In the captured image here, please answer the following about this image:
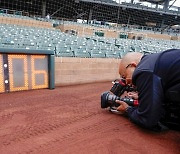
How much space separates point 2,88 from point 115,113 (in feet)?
7.27

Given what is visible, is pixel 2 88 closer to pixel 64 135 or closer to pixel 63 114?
pixel 63 114

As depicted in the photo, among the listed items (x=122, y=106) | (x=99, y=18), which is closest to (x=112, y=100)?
(x=122, y=106)

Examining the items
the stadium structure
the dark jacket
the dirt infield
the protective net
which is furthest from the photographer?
the protective net

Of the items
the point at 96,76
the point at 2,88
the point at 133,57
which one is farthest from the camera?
the point at 96,76

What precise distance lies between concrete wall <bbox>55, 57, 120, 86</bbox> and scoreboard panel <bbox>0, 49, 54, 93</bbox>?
481mm

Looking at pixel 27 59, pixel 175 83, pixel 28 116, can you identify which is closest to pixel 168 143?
pixel 175 83

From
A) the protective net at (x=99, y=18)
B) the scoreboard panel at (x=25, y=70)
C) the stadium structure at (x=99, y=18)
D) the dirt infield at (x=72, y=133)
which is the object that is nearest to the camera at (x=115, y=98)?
the dirt infield at (x=72, y=133)

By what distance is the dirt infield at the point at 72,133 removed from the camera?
183 centimetres

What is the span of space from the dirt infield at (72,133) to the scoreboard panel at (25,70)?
77 centimetres

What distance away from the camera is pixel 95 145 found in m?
1.89

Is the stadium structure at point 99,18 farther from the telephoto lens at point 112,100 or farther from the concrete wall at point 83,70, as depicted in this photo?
the telephoto lens at point 112,100

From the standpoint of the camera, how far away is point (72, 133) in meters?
2.14

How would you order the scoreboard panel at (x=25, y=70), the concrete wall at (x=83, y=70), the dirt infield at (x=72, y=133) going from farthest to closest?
the concrete wall at (x=83, y=70) < the scoreboard panel at (x=25, y=70) < the dirt infield at (x=72, y=133)

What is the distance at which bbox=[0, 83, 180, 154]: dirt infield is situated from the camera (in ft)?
6.02
